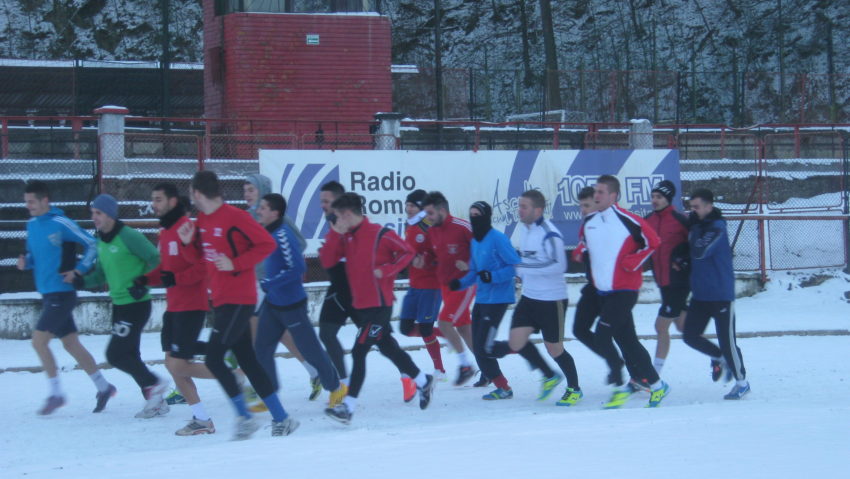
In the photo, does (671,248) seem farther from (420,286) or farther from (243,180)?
(243,180)

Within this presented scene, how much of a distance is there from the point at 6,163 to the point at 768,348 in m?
12.1

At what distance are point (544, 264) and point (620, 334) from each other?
83 centimetres

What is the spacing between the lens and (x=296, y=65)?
21984mm

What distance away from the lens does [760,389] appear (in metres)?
8.52

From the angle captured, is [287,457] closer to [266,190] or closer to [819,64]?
[266,190]

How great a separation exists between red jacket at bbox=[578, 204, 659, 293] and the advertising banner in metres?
6.45

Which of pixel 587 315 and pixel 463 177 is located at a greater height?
pixel 463 177

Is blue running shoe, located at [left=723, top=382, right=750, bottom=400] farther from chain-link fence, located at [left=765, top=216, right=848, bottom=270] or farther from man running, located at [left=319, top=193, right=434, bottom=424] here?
chain-link fence, located at [left=765, top=216, right=848, bottom=270]

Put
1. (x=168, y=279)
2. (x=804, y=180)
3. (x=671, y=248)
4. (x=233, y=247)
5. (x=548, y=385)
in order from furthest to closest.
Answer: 1. (x=804, y=180)
2. (x=671, y=248)
3. (x=548, y=385)
4. (x=168, y=279)
5. (x=233, y=247)

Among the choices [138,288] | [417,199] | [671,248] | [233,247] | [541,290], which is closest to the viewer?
[233,247]

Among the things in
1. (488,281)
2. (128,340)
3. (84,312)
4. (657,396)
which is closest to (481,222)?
(488,281)

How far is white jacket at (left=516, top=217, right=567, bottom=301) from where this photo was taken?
772 centimetres

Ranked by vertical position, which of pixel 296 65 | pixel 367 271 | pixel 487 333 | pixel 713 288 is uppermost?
pixel 296 65

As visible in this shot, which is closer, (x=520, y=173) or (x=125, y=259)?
(x=125, y=259)
